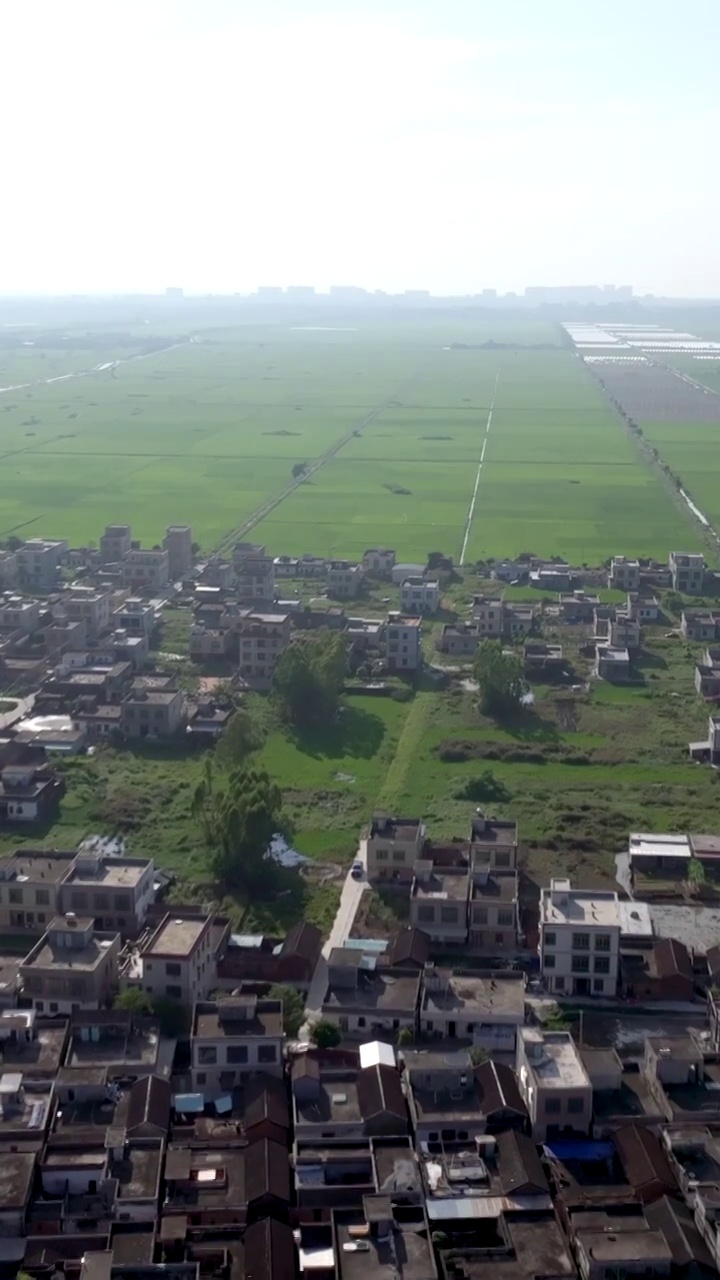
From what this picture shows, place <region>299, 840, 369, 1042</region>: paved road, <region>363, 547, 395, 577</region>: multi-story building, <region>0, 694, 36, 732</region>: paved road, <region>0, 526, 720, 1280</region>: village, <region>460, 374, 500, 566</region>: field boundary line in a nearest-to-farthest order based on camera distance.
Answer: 1. <region>0, 526, 720, 1280</region>: village
2. <region>299, 840, 369, 1042</region>: paved road
3. <region>0, 694, 36, 732</region>: paved road
4. <region>363, 547, 395, 577</region>: multi-story building
5. <region>460, 374, 500, 566</region>: field boundary line

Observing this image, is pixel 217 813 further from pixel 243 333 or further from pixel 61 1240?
pixel 243 333

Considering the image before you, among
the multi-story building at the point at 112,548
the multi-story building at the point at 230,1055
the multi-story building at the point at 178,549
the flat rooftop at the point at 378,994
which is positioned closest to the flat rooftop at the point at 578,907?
the flat rooftop at the point at 378,994

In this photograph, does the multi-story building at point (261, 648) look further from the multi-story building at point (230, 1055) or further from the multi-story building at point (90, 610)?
the multi-story building at point (230, 1055)

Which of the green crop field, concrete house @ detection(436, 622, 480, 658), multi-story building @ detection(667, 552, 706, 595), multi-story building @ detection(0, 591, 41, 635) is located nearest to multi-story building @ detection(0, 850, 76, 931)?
multi-story building @ detection(0, 591, 41, 635)

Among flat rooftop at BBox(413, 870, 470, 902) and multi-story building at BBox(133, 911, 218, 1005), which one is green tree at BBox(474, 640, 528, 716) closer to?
flat rooftop at BBox(413, 870, 470, 902)

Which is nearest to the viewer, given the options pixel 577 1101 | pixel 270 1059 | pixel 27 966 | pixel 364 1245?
pixel 364 1245

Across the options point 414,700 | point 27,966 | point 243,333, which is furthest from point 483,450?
point 243,333

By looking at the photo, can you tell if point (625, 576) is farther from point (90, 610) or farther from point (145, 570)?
point (90, 610)
